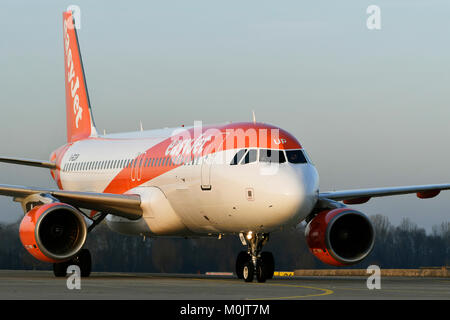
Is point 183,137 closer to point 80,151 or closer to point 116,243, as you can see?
point 80,151

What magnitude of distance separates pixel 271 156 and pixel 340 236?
3696 mm

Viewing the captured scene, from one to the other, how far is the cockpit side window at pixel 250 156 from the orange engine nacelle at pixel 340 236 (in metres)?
3.12

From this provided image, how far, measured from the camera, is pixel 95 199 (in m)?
25.6

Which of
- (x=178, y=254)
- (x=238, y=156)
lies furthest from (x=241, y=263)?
(x=178, y=254)

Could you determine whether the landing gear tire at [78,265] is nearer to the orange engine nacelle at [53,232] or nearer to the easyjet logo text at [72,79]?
the orange engine nacelle at [53,232]

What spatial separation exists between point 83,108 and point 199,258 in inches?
332

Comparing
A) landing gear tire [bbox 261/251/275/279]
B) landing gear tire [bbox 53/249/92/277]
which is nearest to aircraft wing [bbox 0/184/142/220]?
landing gear tire [bbox 53/249/92/277]

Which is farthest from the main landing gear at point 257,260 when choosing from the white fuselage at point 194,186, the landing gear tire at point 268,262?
the white fuselage at point 194,186

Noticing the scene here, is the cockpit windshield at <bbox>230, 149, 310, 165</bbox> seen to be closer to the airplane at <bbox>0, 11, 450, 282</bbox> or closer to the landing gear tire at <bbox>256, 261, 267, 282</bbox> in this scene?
the airplane at <bbox>0, 11, 450, 282</bbox>

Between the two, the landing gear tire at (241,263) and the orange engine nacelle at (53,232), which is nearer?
the orange engine nacelle at (53,232)

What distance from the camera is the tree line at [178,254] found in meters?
38.6
